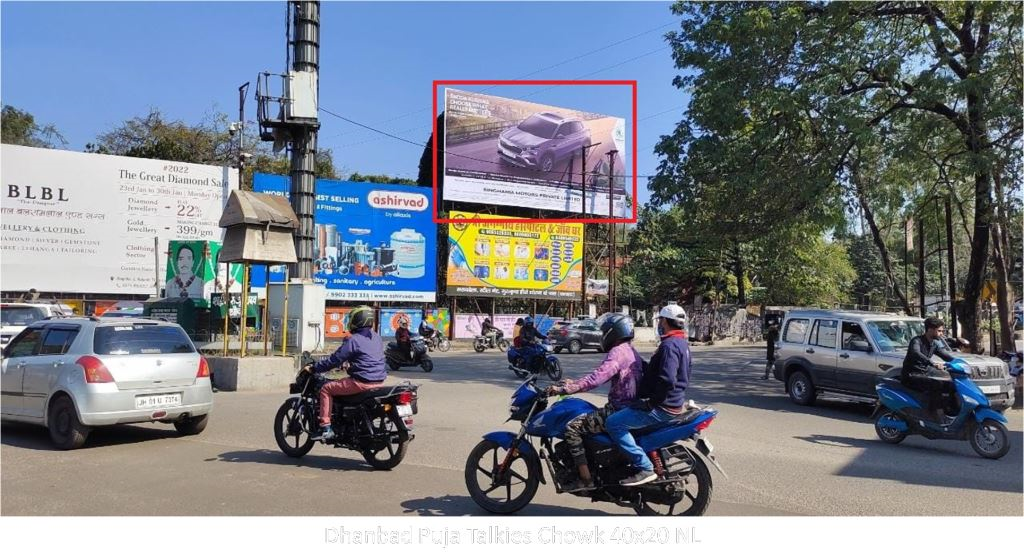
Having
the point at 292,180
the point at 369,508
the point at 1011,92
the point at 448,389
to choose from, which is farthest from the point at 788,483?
the point at 292,180

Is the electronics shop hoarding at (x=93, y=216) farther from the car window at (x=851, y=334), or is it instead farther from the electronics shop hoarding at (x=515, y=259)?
the car window at (x=851, y=334)

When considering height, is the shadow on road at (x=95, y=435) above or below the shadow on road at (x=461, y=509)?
below

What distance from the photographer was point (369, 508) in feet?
19.9

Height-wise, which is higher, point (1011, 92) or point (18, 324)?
point (1011, 92)

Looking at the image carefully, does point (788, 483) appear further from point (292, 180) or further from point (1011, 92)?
point (292, 180)

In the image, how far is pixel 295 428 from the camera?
7.96m

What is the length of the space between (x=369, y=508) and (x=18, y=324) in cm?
1690

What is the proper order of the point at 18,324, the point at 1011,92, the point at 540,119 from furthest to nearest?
1. the point at 540,119
2. the point at 18,324
3. the point at 1011,92

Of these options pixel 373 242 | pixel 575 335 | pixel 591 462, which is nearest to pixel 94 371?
pixel 591 462

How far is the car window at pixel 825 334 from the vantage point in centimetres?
1373

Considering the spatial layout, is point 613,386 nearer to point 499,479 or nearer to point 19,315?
point 499,479

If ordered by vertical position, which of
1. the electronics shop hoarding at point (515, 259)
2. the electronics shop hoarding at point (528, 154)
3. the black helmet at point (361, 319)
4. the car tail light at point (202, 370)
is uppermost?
the electronics shop hoarding at point (528, 154)

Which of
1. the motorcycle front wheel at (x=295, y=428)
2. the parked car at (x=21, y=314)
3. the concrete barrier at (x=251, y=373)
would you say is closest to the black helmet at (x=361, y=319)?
the motorcycle front wheel at (x=295, y=428)

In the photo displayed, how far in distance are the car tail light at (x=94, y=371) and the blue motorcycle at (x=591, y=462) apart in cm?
444
